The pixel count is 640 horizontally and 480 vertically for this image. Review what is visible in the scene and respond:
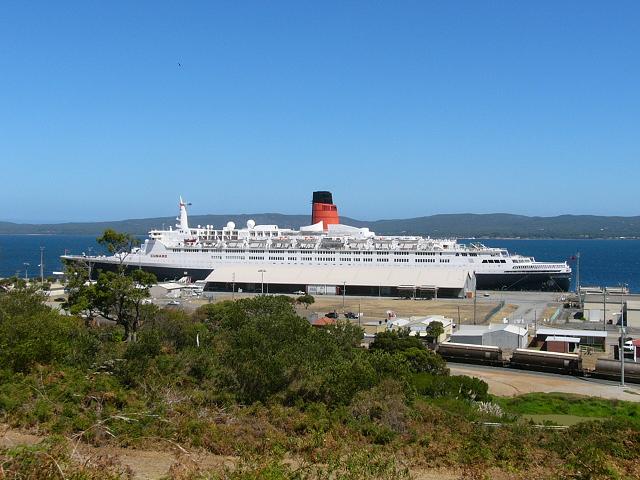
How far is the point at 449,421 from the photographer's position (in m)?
11.6

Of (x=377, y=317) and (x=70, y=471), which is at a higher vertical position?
(x=70, y=471)

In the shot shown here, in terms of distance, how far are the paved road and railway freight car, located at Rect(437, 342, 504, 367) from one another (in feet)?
1.49

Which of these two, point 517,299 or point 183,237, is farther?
point 183,237

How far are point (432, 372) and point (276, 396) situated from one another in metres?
6.66

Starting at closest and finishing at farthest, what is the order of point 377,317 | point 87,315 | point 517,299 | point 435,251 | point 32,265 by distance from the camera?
1. point 87,315
2. point 377,317
3. point 517,299
4. point 435,251
5. point 32,265

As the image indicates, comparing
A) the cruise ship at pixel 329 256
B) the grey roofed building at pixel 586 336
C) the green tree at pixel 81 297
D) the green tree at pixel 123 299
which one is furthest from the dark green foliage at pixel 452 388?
the cruise ship at pixel 329 256

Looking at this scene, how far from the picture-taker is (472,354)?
22.8 m

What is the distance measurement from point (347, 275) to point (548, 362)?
29022 millimetres

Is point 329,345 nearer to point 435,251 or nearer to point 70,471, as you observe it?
point 70,471

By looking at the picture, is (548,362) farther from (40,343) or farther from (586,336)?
(40,343)

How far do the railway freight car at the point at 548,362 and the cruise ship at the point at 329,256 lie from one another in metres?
27.7

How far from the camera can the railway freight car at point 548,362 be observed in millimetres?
20766

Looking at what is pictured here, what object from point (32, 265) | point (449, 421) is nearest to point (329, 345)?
point (449, 421)

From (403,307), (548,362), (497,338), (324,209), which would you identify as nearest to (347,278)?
(403,307)
